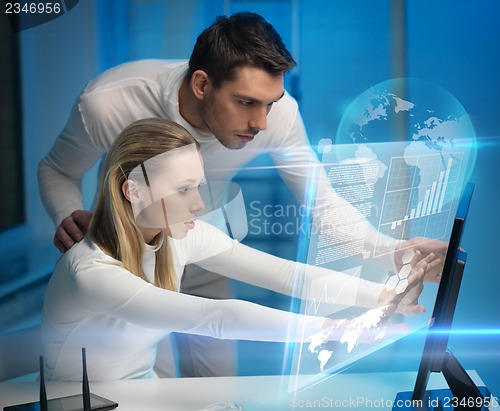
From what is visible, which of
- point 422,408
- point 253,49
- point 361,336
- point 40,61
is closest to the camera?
point 422,408

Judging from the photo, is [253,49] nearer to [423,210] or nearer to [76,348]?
[423,210]

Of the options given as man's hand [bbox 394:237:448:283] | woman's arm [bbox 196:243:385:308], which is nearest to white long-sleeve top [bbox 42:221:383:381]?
woman's arm [bbox 196:243:385:308]

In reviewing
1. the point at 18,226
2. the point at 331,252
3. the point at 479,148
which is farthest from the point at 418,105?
the point at 18,226

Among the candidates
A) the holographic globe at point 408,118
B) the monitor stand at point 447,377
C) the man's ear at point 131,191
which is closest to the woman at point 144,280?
the man's ear at point 131,191

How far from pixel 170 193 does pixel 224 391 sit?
1.68 feet

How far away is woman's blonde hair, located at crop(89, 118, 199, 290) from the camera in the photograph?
1.87 meters

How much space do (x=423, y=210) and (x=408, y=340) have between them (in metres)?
0.45

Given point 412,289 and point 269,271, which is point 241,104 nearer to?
point 269,271

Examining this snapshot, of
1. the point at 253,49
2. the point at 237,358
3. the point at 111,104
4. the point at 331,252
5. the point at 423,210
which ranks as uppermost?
the point at 253,49

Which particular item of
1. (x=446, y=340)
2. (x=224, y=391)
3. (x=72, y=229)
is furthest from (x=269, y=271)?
(x=446, y=340)

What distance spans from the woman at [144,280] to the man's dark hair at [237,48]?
0.20 metres

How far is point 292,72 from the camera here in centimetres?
208

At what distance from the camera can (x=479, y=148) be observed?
7.13ft

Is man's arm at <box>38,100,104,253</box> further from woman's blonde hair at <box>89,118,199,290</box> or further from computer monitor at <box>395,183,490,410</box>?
computer monitor at <box>395,183,490,410</box>
